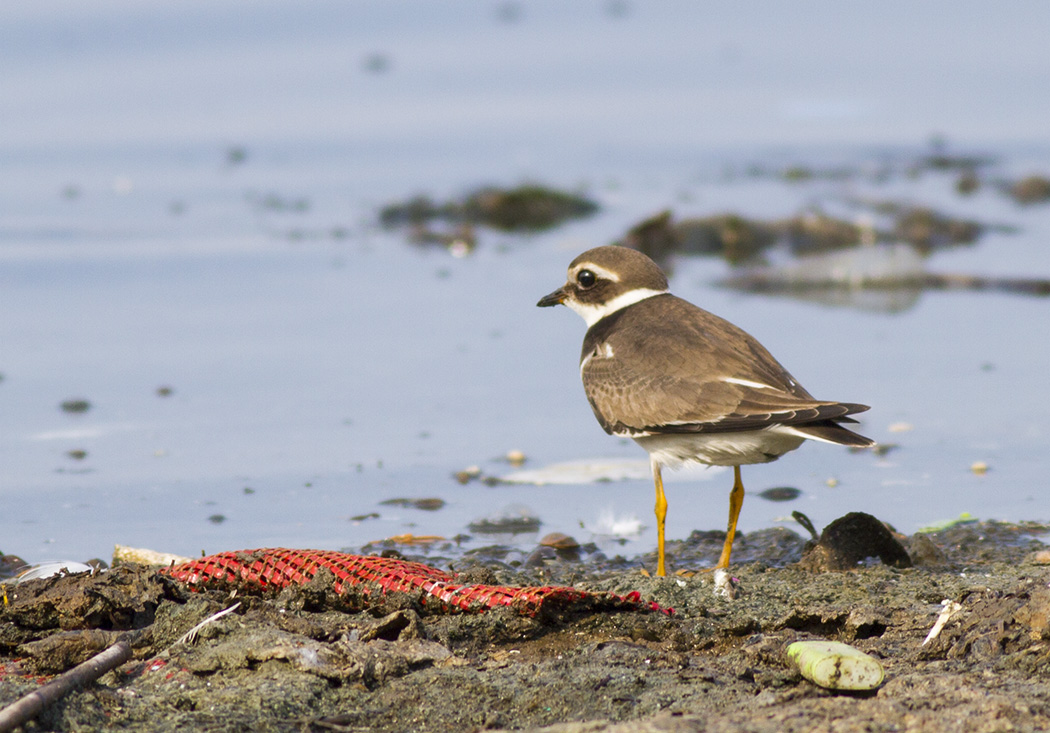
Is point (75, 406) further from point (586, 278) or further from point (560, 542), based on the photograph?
point (560, 542)

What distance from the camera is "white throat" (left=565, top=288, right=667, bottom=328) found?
609cm

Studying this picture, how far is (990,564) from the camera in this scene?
5.04m

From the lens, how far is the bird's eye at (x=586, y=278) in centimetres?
620

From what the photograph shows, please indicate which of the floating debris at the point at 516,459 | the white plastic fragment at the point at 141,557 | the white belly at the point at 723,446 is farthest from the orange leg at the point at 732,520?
the white plastic fragment at the point at 141,557

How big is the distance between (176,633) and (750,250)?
777cm

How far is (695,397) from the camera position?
518cm

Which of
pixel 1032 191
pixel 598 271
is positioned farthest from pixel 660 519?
pixel 1032 191

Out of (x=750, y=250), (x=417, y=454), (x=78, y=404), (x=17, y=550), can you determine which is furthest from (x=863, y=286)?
(x=17, y=550)

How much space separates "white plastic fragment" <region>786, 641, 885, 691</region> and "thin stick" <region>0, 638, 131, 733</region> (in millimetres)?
1823

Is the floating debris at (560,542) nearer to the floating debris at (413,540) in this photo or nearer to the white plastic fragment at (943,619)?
the floating debris at (413,540)

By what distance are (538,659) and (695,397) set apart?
155 cm

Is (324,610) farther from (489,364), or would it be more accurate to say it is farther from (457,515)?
(489,364)

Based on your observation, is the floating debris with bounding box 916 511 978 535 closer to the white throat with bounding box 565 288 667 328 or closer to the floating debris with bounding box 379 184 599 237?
the white throat with bounding box 565 288 667 328

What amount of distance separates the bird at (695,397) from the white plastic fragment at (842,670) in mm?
1254
